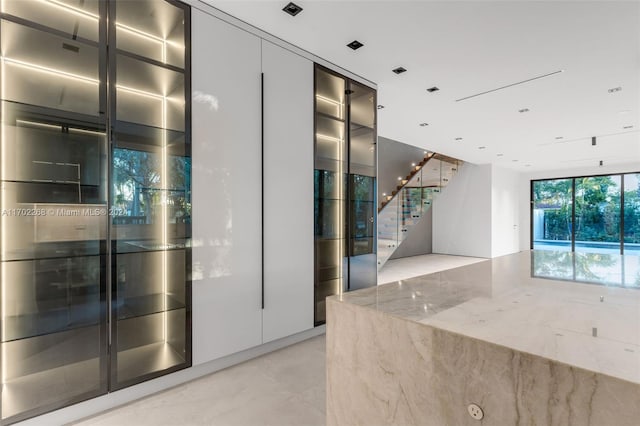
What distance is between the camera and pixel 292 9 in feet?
8.71

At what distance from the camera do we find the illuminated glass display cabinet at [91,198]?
76.8 inches

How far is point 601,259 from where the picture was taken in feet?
8.23

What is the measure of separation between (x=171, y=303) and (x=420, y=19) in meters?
3.17

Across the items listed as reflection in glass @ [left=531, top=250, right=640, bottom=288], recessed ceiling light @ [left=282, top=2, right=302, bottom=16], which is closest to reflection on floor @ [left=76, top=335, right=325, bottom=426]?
reflection in glass @ [left=531, top=250, right=640, bottom=288]

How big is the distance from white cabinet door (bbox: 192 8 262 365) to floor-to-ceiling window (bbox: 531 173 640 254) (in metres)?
10.6

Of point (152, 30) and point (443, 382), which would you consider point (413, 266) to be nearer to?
point (152, 30)

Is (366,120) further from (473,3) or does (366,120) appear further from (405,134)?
(405,134)

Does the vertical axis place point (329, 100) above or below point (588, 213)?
above

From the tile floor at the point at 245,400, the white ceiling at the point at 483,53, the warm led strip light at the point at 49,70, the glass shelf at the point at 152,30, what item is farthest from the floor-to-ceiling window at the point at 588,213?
the warm led strip light at the point at 49,70

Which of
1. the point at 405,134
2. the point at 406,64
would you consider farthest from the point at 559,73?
the point at 405,134

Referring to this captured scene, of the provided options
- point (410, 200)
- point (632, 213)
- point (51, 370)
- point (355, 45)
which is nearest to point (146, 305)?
point (51, 370)

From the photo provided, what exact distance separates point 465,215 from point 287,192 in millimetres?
8833

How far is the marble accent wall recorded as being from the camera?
67cm

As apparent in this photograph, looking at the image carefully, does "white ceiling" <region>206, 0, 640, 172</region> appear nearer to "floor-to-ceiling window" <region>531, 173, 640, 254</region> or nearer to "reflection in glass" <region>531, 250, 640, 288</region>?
"reflection in glass" <region>531, 250, 640, 288</region>
